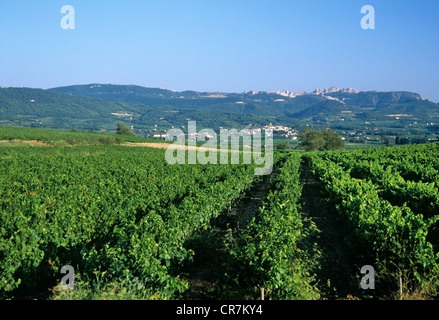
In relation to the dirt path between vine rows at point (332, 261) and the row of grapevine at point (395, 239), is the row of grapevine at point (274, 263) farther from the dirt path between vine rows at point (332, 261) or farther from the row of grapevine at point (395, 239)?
the row of grapevine at point (395, 239)

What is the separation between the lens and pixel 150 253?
8.46 meters

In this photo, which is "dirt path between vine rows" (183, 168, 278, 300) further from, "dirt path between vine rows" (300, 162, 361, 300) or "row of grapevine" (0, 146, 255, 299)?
"dirt path between vine rows" (300, 162, 361, 300)

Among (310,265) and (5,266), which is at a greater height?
(5,266)

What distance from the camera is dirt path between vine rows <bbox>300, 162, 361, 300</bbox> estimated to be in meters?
9.25

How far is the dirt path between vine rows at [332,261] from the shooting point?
9.25m

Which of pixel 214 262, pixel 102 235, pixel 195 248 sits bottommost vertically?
pixel 214 262

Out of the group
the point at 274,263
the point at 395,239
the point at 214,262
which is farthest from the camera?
the point at 214,262

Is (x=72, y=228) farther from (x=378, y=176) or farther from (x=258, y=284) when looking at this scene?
(x=378, y=176)

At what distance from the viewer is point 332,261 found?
11.3 m

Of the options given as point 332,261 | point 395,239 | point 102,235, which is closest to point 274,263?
point 395,239

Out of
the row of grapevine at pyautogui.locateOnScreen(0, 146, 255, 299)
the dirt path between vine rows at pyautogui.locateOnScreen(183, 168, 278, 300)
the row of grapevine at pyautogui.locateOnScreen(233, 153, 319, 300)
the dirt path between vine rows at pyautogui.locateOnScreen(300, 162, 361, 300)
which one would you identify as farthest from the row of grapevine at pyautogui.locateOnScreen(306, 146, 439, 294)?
the row of grapevine at pyautogui.locateOnScreen(0, 146, 255, 299)

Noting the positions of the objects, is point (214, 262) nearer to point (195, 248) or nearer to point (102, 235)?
point (195, 248)
